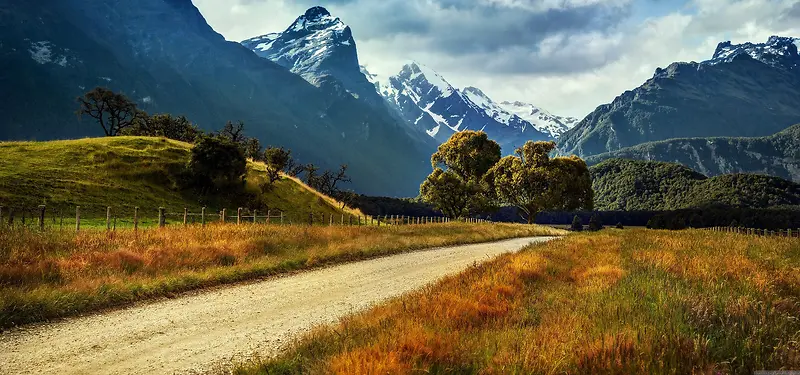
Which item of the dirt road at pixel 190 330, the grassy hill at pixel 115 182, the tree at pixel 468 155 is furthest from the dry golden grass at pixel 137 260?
the tree at pixel 468 155

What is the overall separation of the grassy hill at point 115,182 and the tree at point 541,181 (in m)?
28.3

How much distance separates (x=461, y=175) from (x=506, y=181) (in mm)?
11216

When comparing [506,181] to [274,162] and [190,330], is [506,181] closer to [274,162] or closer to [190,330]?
[274,162]

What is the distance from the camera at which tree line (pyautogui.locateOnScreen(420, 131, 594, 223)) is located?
6894 cm

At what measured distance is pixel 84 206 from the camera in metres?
37.7

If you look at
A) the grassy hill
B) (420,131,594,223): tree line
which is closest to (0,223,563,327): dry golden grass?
the grassy hill

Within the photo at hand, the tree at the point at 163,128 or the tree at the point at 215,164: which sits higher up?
the tree at the point at 163,128

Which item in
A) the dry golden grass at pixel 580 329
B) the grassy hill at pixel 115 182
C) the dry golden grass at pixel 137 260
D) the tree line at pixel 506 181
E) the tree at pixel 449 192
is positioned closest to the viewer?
the dry golden grass at pixel 580 329

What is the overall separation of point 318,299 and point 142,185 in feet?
134

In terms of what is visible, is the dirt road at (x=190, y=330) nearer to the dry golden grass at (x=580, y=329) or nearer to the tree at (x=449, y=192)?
the dry golden grass at (x=580, y=329)

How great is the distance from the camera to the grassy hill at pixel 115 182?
125 feet

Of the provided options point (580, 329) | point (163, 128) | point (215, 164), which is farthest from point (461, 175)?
point (580, 329)

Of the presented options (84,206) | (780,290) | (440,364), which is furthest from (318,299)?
(84,206)

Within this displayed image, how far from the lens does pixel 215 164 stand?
1997 inches
